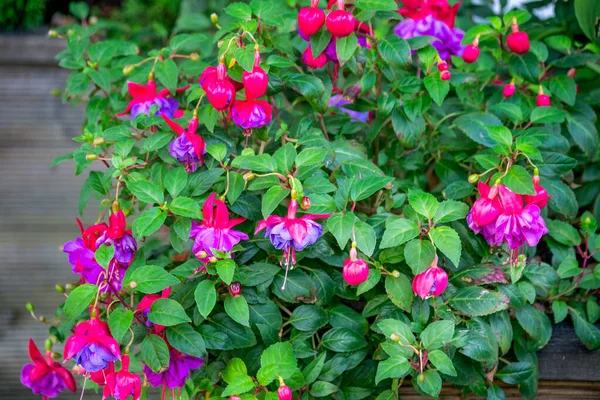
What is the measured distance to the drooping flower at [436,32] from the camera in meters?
1.06

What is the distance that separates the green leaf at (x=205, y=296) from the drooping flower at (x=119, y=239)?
0.11m

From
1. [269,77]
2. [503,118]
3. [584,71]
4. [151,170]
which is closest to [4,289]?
[151,170]

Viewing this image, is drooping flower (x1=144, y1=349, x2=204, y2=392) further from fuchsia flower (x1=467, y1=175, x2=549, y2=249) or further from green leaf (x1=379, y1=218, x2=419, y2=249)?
fuchsia flower (x1=467, y1=175, x2=549, y2=249)

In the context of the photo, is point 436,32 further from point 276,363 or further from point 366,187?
point 276,363

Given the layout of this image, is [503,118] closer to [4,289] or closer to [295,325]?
[295,325]

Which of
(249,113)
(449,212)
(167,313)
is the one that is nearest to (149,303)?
(167,313)

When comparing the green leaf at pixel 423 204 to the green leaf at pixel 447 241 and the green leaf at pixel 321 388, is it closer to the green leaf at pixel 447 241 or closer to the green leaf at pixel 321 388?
the green leaf at pixel 447 241

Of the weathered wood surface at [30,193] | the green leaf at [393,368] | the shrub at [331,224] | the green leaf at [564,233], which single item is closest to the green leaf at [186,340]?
the shrub at [331,224]

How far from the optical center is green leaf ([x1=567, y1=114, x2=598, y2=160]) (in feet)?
3.67

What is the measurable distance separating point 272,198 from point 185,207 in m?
0.10

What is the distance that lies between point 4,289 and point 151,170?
1.00m

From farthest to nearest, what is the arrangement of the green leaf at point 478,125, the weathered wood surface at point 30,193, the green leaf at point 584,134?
1. the weathered wood surface at point 30,193
2. the green leaf at point 584,134
3. the green leaf at point 478,125

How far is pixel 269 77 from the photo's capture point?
0.96 m

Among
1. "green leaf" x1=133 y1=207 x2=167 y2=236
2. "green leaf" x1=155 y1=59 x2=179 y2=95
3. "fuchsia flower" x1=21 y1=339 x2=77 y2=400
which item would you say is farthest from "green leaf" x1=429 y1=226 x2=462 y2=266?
"fuchsia flower" x1=21 y1=339 x2=77 y2=400
